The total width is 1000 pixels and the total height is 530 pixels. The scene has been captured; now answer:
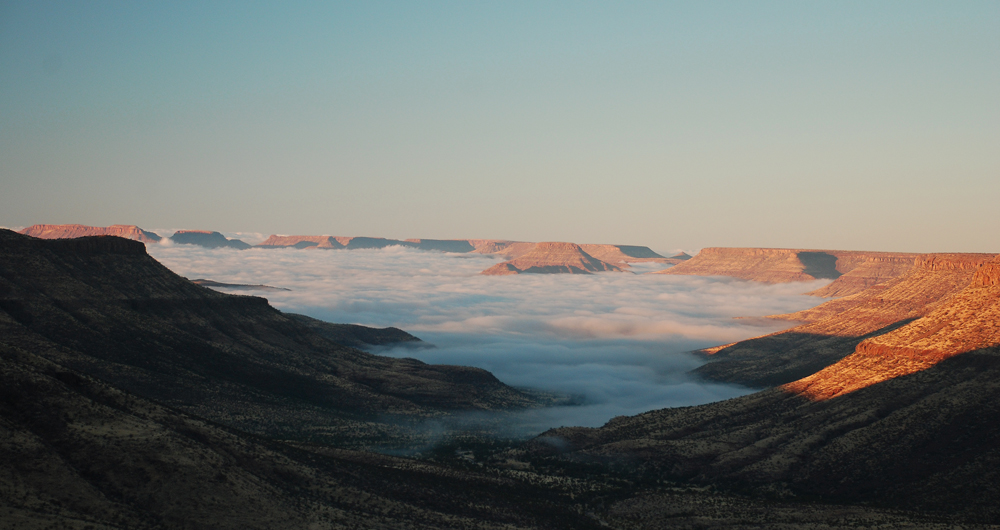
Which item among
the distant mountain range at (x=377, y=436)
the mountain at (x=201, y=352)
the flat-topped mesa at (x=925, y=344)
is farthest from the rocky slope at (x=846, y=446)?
the mountain at (x=201, y=352)

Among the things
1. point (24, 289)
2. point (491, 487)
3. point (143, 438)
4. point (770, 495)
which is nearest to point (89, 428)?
point (143, 438)

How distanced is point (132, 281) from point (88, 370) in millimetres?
49425

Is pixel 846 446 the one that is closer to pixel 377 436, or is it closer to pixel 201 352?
pixel 377 436

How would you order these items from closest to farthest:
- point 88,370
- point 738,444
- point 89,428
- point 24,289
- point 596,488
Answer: point 89,428, point 596,488, point 738,444, point 88,370, point 24,289

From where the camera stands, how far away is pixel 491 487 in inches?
3250

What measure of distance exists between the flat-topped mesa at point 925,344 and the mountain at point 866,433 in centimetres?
26

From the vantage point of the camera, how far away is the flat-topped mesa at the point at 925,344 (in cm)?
10669

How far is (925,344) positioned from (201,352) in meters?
134

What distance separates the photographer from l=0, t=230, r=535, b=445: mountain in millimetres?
118938

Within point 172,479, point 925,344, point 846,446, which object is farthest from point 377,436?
point 925,344

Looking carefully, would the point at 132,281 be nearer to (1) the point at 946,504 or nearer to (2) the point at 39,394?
(2) the point at 39,394

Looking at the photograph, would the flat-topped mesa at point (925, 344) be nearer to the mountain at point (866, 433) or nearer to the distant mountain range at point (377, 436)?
the mountain at point (866, 433)

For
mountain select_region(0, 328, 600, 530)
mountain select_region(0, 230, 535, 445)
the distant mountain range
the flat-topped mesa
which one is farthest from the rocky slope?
mountain select_region(0, 230, 535, 445)

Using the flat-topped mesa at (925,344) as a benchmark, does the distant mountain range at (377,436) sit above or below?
below
